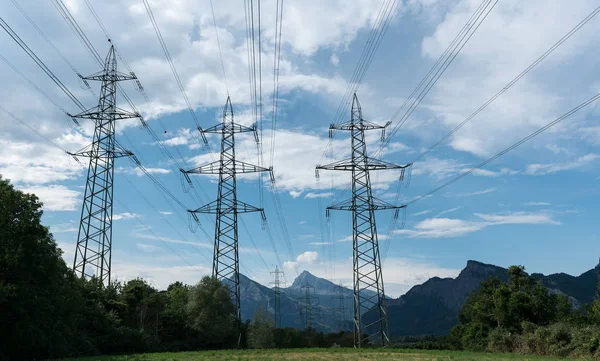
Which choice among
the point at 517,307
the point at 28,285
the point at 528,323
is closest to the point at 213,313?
the point at 28,285

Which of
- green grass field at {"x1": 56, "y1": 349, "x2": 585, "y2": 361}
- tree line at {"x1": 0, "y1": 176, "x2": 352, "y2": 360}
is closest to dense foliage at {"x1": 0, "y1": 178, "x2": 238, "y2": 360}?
tree line at {"x1": 0, "y1": 176, "x2": 352, "y2": 360}

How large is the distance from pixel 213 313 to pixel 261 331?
24.9m

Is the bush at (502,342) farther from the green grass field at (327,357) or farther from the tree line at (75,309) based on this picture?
the tree line at (75,309)

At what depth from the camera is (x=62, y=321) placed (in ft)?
128

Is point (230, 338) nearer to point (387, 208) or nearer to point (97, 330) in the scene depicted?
point (97, 330)

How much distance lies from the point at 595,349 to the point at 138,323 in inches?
1837

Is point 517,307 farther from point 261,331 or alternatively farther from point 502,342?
point 261,331

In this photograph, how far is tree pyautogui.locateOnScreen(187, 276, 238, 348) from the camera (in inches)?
2243

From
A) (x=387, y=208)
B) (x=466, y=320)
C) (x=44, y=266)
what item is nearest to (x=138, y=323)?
(x=44, y=266)

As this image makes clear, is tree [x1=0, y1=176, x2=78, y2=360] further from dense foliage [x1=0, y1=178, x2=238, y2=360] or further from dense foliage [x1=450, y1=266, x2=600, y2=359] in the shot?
dense foliage [x1=450, y1=266, x2=600, y2=359]

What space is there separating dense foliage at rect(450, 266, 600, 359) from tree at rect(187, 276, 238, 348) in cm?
2895

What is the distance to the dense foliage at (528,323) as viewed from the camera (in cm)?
4125

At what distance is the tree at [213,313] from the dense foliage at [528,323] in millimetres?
28946

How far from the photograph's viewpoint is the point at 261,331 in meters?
80.9
